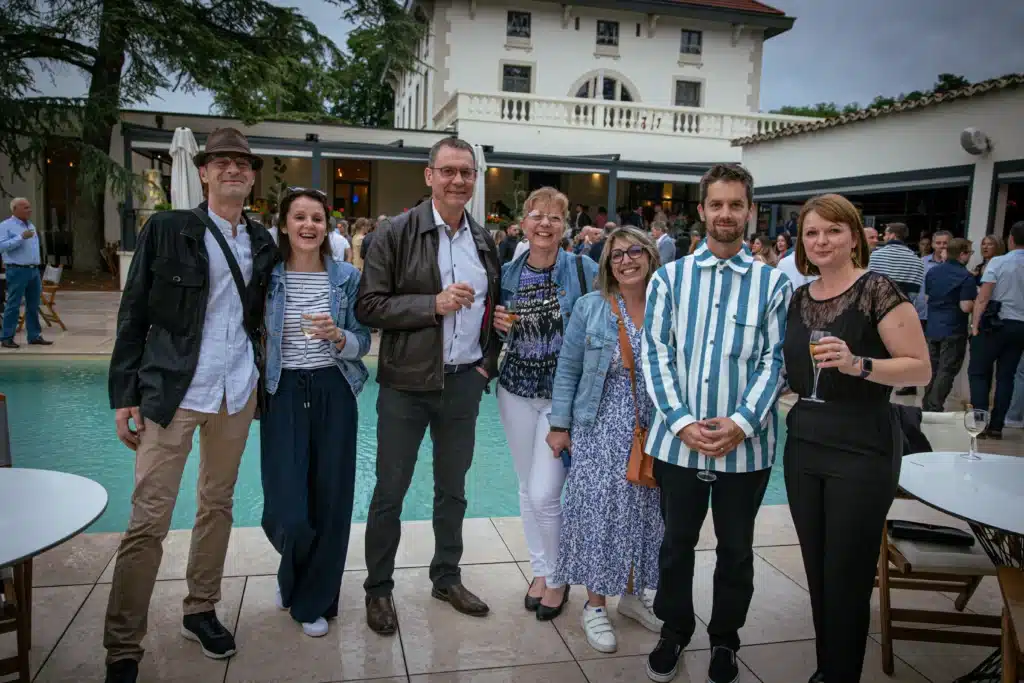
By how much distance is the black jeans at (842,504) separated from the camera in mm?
2354

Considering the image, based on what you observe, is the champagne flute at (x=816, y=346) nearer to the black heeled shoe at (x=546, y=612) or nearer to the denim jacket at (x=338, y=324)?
the black heeled shoe at (x=546, y=612)

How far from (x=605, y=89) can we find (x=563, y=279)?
2326 centimetres

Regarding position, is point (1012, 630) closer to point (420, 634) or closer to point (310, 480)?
point (420, 634)

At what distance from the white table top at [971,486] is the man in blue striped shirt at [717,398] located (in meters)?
0.59

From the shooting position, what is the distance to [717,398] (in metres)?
2.54

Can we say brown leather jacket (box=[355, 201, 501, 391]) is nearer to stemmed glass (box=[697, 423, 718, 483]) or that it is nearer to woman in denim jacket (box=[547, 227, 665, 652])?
woman in denim jacket (box=[547, 227, 665, 652])

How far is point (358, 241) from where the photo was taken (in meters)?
12.3

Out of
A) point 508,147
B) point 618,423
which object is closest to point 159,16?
point 508,147

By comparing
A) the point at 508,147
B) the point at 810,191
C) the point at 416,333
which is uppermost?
the point at 508,147

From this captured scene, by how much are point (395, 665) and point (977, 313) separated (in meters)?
6.58

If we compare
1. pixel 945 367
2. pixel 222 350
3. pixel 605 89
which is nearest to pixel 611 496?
pixel 222 350

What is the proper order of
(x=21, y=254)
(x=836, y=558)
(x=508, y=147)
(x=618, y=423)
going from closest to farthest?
(x=836, y=558) < (x=618, y=423) < (x=21, y=254) < (x=508, y=147)

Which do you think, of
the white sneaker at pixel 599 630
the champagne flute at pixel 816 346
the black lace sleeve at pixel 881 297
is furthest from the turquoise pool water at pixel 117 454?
the black lace sleeve at pixel 881 297

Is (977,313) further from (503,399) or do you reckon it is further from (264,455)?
(264,455)
